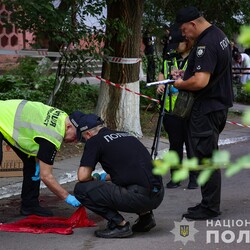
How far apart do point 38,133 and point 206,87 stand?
1.48 metres

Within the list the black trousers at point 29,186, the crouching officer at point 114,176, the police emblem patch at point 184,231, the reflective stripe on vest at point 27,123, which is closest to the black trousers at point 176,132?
the police emblem patch at point 184,231

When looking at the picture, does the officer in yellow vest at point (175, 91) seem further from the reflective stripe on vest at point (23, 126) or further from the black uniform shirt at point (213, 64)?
the reflective stripe on vest at point (23, 126)

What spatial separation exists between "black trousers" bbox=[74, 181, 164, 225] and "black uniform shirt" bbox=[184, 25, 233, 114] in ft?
3.28

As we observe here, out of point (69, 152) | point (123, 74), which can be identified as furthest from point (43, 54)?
point (69, 152)

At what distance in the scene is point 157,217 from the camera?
574 cm

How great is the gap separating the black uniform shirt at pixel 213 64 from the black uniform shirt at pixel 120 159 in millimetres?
849

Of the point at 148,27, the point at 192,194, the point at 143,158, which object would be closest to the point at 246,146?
the point at 192,194

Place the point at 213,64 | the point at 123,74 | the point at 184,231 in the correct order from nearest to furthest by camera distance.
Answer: the point at 184,231 → the point at 213,64 → the point at 123,74

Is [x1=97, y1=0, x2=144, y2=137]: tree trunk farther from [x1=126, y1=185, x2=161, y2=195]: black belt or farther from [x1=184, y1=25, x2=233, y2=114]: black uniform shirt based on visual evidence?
[x1=126, y1=185, x2=161, y2=195]: black belt

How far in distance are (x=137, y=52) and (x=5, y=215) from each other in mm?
4592

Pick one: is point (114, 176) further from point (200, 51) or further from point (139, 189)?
point (200, 51)

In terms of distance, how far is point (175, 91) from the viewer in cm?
705

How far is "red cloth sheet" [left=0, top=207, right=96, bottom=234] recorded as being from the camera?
17.5 feet

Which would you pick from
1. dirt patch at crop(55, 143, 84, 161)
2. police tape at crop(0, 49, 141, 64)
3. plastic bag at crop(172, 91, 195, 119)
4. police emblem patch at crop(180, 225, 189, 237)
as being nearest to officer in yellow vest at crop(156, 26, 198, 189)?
plastic bag at crop(172, 91, 195, 119)
